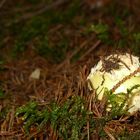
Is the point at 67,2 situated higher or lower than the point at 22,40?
higher

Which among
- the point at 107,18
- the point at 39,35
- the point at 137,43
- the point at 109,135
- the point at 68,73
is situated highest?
the point at 107,18

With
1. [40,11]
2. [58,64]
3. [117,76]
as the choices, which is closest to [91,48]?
[58,64]

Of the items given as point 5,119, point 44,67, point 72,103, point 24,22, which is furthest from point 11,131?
point 24,22

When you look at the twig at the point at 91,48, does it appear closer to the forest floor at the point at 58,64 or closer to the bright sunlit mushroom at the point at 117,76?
the forest floor at the point at 58,64

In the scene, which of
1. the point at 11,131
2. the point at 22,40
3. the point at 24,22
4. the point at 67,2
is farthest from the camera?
the point at 67,2

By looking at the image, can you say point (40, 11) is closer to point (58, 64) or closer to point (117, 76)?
point (58, 64)

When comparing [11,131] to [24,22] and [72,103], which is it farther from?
[24,22]

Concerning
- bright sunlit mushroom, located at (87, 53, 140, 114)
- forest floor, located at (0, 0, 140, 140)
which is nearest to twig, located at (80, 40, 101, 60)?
forest floor, located at (0, 0, 140, 140)

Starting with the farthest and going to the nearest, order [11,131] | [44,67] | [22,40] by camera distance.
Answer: [22,40], [44,67], [11,131]
